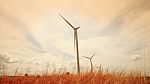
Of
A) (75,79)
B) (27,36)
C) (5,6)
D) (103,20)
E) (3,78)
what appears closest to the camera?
(3,78)

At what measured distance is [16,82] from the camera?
3.17 metres

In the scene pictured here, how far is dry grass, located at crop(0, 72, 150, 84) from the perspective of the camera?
10.5 feet

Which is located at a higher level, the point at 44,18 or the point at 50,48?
the point at 44,18

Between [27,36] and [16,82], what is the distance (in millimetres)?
1892

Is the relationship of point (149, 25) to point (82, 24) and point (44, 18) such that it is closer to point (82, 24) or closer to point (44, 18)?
point (82, 24)

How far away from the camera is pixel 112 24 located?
211 inches

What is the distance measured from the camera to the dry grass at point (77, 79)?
10.5ft

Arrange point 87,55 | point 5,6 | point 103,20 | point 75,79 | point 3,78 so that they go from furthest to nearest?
point 87,55, point 103,20, point 5,6, point 75,79, point 3,78

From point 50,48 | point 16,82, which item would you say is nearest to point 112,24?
point 50,48

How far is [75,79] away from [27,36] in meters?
1.89

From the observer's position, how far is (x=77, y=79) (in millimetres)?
3322

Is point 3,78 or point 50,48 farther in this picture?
point 50,48

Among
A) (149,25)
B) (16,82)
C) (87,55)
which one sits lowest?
(16,82)

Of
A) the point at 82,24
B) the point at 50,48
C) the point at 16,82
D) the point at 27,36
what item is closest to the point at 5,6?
the point at 27,36
